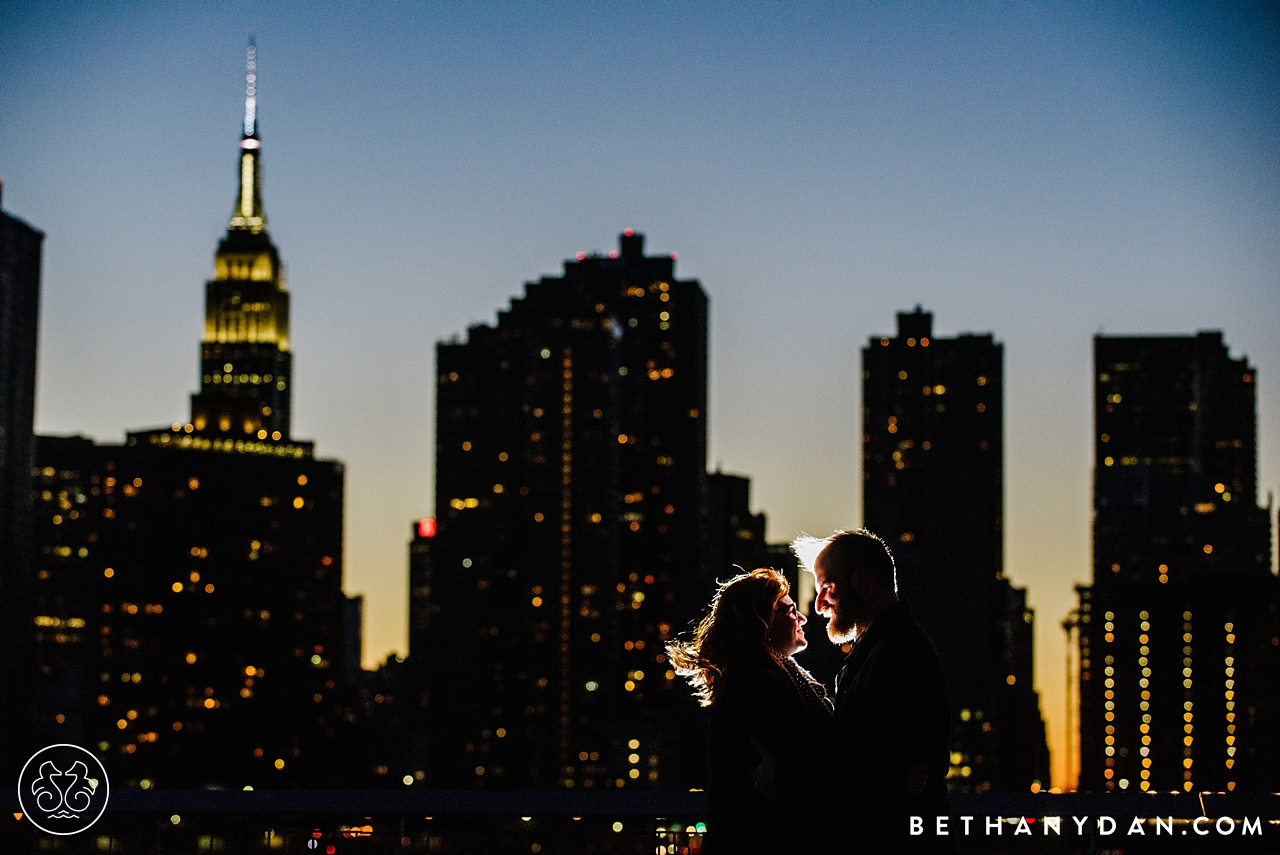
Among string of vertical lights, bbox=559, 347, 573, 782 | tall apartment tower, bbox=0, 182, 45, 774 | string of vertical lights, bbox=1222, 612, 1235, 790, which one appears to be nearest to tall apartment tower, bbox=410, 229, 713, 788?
string of vertical lights, bbox=559, 347, 573, 782

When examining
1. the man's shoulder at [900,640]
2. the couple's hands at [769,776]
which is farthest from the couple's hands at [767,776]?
the man's shoulder at [900,640]

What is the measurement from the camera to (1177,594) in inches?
5221

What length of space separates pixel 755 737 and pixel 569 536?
A: 129 metres

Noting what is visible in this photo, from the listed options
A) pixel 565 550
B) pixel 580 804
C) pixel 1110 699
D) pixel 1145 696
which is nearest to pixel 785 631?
pixel 580 804

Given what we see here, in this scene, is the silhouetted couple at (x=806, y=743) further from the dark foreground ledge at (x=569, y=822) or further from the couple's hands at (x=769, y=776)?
the dark foreground ledge at (x=569, y=822)

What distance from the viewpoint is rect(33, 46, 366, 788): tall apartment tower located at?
411ft

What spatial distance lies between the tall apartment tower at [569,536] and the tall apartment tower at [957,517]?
1943cm

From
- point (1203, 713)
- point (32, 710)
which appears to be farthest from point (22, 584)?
point (1203, 713)

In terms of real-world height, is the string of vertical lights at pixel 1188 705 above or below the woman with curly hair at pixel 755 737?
below

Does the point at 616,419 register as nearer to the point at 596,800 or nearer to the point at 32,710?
the point at 32,710

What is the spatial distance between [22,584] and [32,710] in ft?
32.0

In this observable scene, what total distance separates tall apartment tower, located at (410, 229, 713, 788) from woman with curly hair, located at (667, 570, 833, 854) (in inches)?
3685

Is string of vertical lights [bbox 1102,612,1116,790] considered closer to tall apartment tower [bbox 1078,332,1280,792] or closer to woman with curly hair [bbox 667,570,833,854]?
tall apartment tower [bbox 1078,332,1280,792]

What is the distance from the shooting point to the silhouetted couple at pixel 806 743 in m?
5.37
